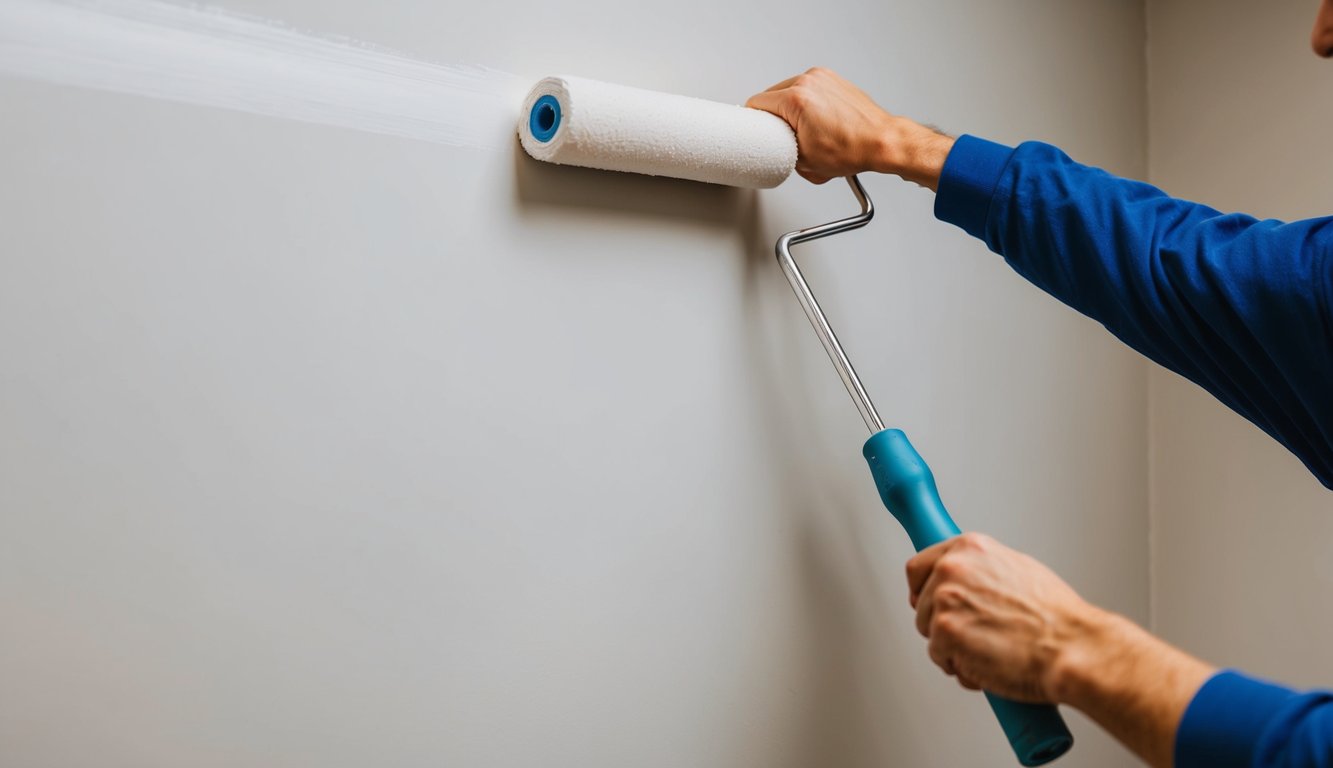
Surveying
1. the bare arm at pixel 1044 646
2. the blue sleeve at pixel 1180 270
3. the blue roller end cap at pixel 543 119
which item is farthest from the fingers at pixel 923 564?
the blue roller end cap at pixel 543 119

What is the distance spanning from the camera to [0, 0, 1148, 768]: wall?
0.57m

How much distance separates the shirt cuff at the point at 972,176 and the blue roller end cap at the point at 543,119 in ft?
1.06

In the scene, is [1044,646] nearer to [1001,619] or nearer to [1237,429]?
[1001,619]

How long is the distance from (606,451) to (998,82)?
64 cm

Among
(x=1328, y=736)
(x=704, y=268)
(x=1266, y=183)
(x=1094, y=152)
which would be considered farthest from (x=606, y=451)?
(x=1266, y=183)

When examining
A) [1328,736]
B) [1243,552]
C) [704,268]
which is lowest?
[1328,736]

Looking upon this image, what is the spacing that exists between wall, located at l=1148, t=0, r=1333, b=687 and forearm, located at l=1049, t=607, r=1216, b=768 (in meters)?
0.69

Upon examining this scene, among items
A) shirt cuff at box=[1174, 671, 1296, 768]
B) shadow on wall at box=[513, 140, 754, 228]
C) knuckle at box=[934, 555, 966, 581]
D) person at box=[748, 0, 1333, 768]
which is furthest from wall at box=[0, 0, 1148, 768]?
shirt cuff at box=[1174, 671, 1296, 768]

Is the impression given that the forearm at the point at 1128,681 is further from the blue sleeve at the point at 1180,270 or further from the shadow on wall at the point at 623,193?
the shadow on wall at the point at 623,193

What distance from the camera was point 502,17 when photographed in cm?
72

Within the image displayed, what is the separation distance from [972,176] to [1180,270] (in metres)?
0.17

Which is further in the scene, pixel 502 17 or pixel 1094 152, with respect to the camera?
pixel 1094 152

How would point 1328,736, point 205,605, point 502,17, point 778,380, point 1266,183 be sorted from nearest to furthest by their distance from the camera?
point 1328,736, point 205,605, point 502,17, point 778,380, point 1266,183

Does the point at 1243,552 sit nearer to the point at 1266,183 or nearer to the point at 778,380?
the point at 1266,183
